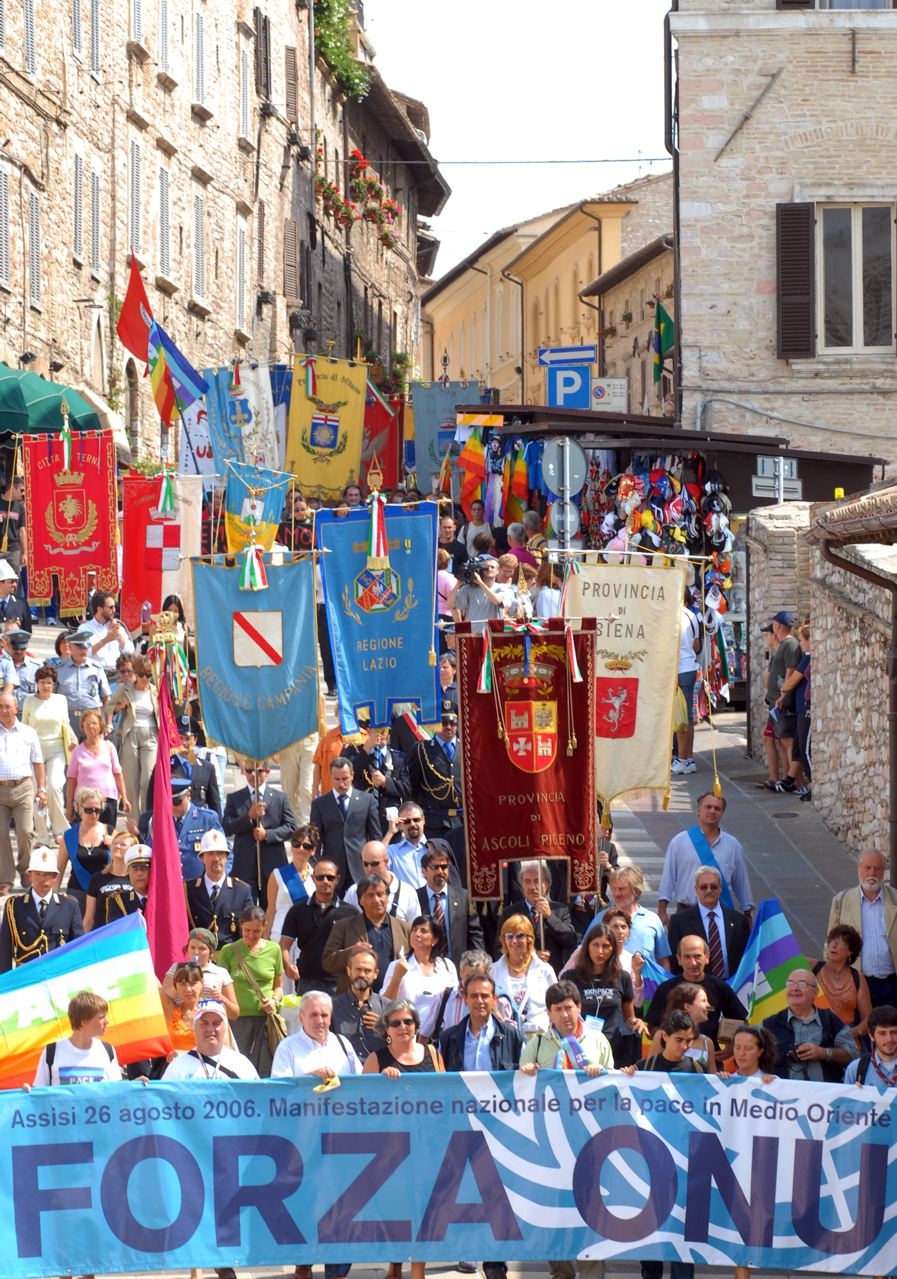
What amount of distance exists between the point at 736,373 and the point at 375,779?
47.1ft

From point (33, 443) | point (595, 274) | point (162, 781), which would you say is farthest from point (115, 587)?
point (595, 274)

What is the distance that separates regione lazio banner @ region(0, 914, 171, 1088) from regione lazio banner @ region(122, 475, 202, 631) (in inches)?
442

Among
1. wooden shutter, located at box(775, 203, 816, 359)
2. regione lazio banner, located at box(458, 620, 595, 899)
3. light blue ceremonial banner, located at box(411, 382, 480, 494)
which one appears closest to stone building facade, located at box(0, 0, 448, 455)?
light blue ceremonial banner, located at box(411, 382, 480, 494)

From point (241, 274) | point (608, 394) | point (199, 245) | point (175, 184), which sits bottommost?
point (608, 394)

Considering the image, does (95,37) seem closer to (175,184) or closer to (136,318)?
(175,184)

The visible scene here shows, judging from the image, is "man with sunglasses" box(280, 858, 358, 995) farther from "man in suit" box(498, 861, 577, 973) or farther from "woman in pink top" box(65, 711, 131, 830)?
"woman in pink top" box(65, 711, 131, 830)

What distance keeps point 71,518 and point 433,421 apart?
13392mm

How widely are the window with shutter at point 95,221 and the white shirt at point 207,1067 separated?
81.6 ft

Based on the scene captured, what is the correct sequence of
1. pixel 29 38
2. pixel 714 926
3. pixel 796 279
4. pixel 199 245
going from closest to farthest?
pixel 714 926 < pixel 796 279 < pixel 29 38 < pixel 199 245

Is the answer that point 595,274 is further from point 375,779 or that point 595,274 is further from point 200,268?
point 375,779

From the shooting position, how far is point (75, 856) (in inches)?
527

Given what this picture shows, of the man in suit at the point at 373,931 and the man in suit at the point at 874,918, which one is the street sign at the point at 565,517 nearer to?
the man in suit at the point at 874,918

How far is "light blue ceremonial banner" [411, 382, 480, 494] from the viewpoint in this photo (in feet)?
113

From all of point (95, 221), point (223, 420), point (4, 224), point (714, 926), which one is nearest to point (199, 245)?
point (95, 221)
